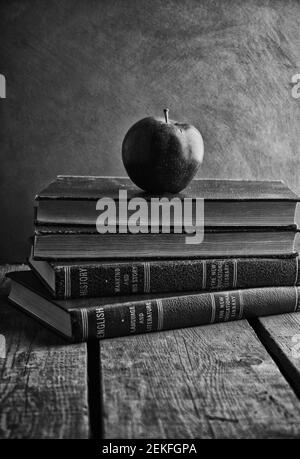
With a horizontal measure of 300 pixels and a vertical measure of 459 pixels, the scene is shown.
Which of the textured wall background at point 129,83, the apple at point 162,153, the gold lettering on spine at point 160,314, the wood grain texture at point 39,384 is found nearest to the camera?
the wood grain texture at point 39,384

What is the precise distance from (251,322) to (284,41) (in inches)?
29.3

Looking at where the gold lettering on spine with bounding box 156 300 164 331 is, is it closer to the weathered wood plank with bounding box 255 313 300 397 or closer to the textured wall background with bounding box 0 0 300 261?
the weathered wood plank with bounding box 255 313 300 397

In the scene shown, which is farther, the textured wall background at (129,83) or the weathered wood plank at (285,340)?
the textured wall background at (129,83)

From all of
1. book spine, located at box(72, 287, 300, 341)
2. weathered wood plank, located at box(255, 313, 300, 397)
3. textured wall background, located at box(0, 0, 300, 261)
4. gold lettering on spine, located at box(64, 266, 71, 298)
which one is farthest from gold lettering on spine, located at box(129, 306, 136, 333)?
textured wall background, located at box(0, 0, 300, 261)

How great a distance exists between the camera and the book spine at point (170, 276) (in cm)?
95

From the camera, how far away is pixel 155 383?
76 centimetres

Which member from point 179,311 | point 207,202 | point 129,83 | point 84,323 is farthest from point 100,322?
point 129,83

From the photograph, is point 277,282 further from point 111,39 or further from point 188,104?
point 111,39

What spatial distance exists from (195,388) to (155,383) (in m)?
0.05

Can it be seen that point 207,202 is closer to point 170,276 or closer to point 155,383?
point 170,276

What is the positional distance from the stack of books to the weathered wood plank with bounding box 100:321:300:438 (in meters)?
0.05

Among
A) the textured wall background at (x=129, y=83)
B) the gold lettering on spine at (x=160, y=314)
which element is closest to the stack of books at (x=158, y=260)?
the gold lettering on spine at (x=160, y=314)

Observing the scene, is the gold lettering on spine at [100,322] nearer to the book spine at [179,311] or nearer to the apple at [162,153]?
the book spine at [179,311]

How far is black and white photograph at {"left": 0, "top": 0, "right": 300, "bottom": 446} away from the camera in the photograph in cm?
71
